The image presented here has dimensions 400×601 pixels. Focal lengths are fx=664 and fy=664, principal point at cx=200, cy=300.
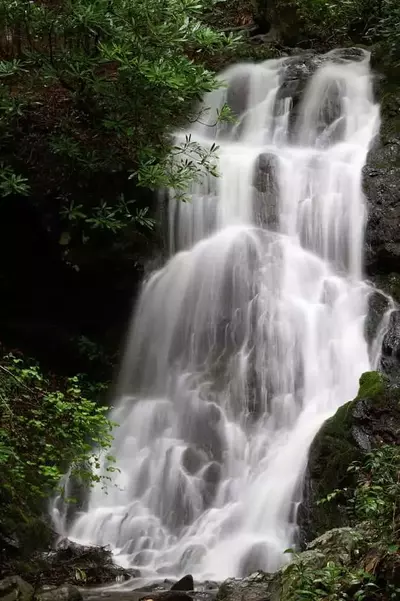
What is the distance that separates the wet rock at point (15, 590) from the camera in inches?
211

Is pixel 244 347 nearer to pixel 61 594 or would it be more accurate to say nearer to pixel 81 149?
pixel 81 149

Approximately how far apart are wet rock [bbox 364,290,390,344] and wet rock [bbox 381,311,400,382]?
0.88 feet

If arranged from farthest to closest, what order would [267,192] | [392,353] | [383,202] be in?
[267,192] < [383,202] < [392,353]

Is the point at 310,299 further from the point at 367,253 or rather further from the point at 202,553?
the point at 202,553

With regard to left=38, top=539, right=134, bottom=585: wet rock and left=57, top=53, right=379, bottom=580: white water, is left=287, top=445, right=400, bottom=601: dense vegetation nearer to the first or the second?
left=57, top=53, right=379, bottom=580: white water

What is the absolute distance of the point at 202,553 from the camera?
727cm

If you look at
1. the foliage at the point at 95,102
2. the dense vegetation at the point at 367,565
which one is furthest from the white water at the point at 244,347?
the dense vegetation at the point at 367,565

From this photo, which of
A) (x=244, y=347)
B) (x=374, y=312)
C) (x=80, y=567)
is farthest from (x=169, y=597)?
(x=374, y=312)

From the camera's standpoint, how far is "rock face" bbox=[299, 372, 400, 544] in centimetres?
690

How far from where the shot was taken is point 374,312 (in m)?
9.89

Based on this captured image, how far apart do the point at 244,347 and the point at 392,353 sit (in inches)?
84.5

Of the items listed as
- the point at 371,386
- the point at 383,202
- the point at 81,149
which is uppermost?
the point at 81,149

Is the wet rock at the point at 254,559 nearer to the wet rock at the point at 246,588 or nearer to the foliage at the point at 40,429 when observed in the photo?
the wet rock at the point at 246,588

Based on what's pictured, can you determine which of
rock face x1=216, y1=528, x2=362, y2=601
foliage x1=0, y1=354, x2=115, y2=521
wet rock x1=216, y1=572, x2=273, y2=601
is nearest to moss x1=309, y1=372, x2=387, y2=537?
wet rock x1=216, y1=572, x2=273, y2=601
